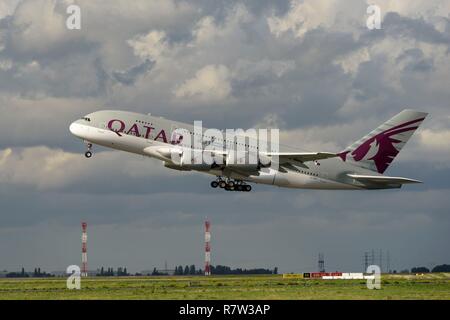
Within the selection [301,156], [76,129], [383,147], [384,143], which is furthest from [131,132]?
[384,143]

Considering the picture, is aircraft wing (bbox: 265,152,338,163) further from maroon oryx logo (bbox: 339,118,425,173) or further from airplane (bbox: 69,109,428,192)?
maroon oryx logo (bbox: 339,118,425,173)

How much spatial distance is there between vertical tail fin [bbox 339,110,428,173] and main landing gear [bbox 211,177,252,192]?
12.2 metres

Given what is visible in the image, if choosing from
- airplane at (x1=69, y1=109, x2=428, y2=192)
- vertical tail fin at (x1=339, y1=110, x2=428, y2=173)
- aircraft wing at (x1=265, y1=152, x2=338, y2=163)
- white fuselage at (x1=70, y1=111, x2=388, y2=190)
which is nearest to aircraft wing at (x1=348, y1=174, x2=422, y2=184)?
airplane at (x1=69, y1=109, x2=428, y2=192)

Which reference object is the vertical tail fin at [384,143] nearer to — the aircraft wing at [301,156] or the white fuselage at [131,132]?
the aircraft wing at [301,156]

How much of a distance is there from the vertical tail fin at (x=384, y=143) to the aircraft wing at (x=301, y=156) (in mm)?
10542

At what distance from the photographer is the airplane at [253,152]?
85.8 metres

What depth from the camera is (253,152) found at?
8950 centimetres

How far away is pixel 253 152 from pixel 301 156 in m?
4.95

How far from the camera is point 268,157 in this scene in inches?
3487

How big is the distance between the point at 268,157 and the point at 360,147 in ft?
53.0

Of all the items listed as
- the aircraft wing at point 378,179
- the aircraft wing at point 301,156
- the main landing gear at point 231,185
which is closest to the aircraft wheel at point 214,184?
the main landing gear at point 231,185

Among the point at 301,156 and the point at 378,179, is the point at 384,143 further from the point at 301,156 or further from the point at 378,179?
the point at 301,156

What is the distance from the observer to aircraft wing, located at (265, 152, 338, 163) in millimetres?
86750
